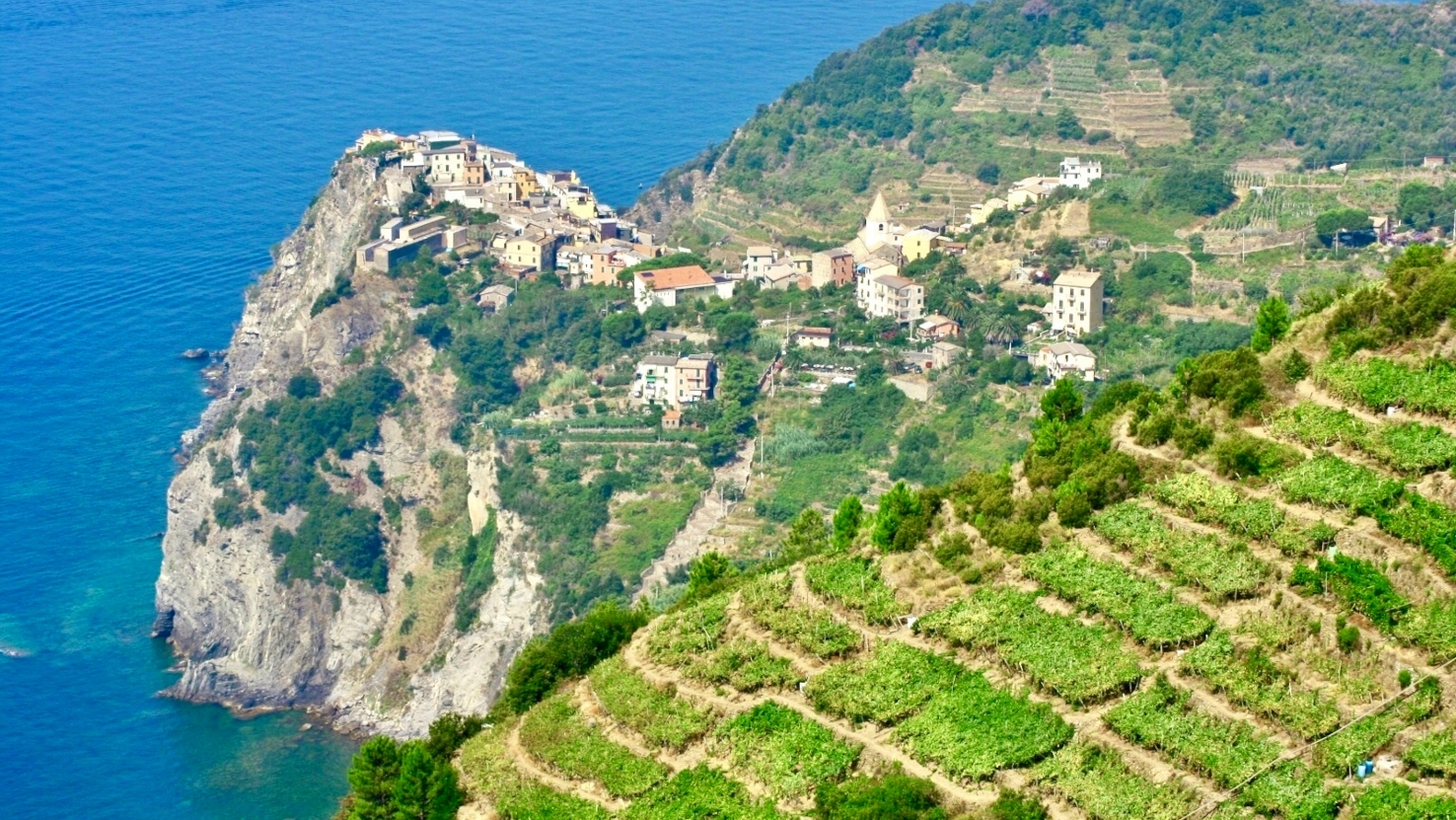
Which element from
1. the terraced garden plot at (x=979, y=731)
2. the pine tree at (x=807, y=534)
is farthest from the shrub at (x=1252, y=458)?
the pine tree at (x=807, y=534)

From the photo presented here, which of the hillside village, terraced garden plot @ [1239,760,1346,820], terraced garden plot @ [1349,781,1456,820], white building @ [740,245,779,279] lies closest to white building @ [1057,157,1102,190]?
the hillside village

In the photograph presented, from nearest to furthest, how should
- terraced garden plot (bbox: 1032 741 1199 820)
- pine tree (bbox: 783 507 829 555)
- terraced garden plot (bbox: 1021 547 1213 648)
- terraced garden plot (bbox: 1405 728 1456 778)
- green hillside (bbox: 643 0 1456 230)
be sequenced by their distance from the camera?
terraced garden plot (bbox: 1405 728 1456 778), terraced garden plot (bbox: 1032 741 1199 820), terraced garden plot (bbox: 1021 547 1213 648), pine tree (bbox: 783 507 829 555), green hillside (bbox: 643 0 1456 230)

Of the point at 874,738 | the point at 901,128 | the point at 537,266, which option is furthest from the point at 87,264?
the point at 874,738

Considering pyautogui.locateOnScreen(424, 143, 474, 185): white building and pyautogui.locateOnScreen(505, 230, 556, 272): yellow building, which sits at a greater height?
pyautogui.locateOnScreen(424, 143, 474, 185): white building

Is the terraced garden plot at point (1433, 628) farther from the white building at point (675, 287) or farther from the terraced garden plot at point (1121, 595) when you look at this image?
the white building at point (675, 287)

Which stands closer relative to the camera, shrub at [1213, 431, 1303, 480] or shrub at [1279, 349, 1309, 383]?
shrub at [1213, 431, 1303, 480]

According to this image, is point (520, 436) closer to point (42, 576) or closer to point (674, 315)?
point (674, 315)

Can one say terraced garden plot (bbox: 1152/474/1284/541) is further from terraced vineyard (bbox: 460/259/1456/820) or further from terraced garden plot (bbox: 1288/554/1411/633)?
terraced garden plot (bbox: 1288/554/1411/633)
